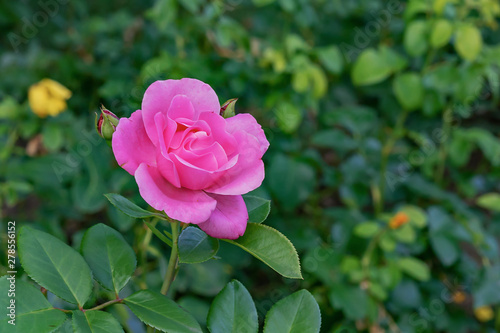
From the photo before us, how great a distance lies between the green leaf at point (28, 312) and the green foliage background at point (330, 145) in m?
0.69

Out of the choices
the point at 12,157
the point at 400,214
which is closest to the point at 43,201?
the point at 12,157

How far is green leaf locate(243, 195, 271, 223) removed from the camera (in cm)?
46

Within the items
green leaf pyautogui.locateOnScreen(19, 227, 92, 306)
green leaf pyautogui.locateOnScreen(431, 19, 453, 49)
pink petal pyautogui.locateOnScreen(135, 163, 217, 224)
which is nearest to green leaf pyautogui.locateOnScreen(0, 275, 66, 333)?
green leaf pyautogui.locateOnScreen(19, 227, 92, 306)

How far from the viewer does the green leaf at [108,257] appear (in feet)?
1.52

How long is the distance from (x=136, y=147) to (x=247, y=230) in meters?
0.12

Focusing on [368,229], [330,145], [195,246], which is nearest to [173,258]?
[195,246]

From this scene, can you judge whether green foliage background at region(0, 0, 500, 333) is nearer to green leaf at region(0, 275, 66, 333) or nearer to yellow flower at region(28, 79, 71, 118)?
yellow flower at region(28, 79, 71, 118)

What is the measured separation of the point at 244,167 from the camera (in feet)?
1.38

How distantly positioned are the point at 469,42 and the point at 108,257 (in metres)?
1.28

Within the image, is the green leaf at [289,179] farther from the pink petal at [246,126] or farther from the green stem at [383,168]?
the pink petal at [246,126]

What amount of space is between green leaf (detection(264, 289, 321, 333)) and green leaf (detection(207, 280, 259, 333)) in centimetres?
2

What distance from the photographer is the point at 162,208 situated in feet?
1.26

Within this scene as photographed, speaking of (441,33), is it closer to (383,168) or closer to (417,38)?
(417,38)

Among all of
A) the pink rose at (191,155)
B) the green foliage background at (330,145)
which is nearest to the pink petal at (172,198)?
the pink rose at (191,155)
